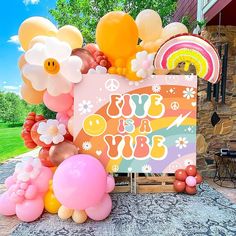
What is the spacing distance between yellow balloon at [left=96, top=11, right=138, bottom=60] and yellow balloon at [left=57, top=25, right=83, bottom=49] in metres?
0.38

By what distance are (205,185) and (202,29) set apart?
2.90m

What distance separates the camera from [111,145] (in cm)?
377

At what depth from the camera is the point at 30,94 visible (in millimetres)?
3936

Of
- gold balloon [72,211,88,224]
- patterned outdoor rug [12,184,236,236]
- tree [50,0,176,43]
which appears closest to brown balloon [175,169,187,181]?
patterned outdoor rug [12,184,236,236]

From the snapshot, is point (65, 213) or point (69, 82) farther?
point (69, 82)

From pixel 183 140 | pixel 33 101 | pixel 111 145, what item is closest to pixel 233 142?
pixel 183 140

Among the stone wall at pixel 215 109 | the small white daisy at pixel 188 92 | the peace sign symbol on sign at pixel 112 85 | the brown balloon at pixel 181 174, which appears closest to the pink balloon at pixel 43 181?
the peace sign symbol on sign at pixel 112 85

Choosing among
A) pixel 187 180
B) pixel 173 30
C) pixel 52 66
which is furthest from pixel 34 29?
pixel 187 180

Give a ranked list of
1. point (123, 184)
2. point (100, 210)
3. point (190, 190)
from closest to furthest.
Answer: point (100, 210) → point (190, 190) → point (123, 184)

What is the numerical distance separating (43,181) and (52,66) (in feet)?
4.69

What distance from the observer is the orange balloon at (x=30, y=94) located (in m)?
3.90

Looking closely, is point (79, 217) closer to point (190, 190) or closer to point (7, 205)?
point (7, 205)

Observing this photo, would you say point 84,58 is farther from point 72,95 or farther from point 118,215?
point 118,215

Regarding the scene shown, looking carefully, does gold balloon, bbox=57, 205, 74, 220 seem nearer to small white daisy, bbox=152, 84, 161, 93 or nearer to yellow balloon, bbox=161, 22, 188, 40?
small white daisy, bbox=152, 84, 161, 93
